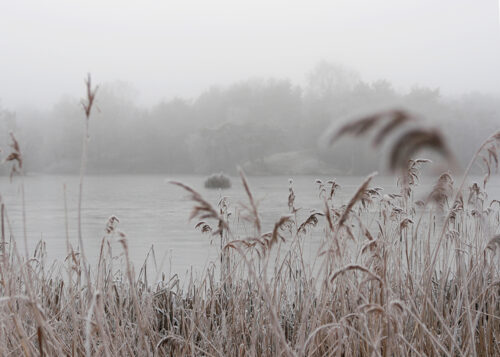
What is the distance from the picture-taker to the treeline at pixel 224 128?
70.8 feet

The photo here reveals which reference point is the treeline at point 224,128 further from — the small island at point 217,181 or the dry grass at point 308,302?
the dry grass at point 308,302

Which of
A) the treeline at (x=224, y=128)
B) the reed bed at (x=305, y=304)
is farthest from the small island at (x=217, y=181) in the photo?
the reed bed at (x=305, y=304)

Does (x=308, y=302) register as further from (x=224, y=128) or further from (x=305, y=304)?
(x=224, y=128)

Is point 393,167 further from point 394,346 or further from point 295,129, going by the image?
point 295,129

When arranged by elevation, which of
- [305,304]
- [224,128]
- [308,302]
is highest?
[224,128]

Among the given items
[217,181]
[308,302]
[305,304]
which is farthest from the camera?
[217,181]

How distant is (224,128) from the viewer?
25.8 metres

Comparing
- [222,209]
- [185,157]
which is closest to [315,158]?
[185,157]

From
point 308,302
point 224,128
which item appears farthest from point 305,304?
point 224,128

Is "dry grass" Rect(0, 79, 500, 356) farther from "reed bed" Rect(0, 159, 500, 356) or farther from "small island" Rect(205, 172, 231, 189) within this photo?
"small island" Rect(205, 172, 231, 189)

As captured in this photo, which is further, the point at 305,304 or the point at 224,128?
the point at 224,128

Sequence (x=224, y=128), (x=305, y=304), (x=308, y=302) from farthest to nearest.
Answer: (x=224, y=128), (x=305, y=304), (x=308, y=302)

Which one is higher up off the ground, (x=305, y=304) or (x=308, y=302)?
(x=308, y=302)

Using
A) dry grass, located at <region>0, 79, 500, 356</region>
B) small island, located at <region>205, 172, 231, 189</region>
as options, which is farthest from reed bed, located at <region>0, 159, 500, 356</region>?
small island, located at <region>205, 172, 231, 189</region>
